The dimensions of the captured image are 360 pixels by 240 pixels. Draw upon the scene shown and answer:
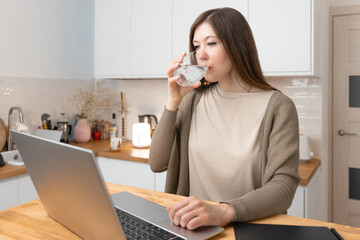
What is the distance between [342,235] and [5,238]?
0.75 meters

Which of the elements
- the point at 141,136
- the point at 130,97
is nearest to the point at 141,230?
the point at 141,136

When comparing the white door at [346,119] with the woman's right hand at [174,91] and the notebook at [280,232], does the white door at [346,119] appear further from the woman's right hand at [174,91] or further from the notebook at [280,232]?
the notebook at [280,232]

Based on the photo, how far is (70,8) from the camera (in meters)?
2.90

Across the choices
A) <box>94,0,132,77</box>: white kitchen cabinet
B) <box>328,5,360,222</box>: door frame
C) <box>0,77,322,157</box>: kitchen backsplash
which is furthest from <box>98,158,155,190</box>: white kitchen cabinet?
<box>328,5,360,222</box>: door frame

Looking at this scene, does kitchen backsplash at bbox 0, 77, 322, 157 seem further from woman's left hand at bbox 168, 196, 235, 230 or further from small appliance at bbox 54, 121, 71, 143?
woman's left hand at bbox 168, 196, 235, 230

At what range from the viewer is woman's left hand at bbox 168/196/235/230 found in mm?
753

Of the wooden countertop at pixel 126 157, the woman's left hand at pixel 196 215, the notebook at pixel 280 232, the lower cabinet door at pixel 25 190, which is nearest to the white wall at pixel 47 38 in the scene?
the wooden countertop at pixel 126 157

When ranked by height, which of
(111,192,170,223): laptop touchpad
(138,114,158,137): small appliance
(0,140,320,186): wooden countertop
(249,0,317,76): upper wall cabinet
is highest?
(249,0,317,76): upper wall cabinet

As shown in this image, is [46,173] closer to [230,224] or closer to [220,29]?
[230,224]

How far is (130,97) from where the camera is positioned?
3201 millimetres

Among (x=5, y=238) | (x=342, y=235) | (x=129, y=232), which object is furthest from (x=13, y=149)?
(x=342, y=235)

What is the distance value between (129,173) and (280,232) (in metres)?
1.78

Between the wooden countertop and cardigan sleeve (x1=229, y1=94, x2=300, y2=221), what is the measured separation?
84cm

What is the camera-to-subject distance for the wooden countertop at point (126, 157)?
1.89 metres
